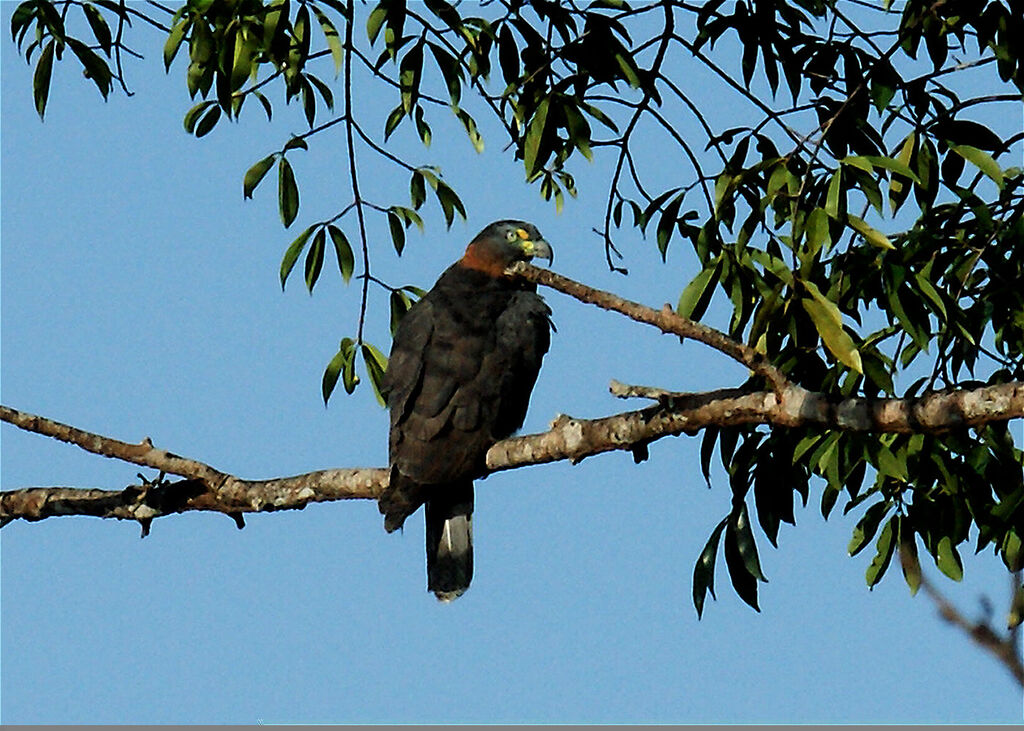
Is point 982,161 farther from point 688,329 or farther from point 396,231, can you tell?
point 396,231

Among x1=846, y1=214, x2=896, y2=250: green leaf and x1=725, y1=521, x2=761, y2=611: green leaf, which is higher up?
x1=846, y1=214, x2=896, y2=250: green leaf

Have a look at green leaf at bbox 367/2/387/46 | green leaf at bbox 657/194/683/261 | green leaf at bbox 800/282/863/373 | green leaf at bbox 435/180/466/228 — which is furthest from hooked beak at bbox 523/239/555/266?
green leaf at bbox 800/282/863/373

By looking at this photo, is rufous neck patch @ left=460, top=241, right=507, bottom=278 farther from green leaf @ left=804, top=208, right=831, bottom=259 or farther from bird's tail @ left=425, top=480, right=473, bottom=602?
green leaf @ left=804, top=208, right=831, bottom=259

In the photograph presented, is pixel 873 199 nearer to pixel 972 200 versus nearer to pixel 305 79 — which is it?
pixel 972 200

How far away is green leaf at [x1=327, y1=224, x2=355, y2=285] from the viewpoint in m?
4.61

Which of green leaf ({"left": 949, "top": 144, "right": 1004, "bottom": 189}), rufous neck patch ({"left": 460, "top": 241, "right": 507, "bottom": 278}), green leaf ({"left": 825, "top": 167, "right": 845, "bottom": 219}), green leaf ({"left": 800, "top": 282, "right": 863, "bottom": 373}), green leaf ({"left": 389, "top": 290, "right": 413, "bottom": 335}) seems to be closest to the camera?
green leaf ({"left": 800, "top": 282, "right": 863, "bottom": 373})

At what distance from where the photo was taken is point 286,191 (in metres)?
4.43

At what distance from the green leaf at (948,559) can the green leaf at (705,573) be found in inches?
23.6

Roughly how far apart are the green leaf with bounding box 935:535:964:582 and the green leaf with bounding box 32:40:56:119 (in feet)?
9.29

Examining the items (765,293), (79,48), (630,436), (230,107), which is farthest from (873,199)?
(79,48)

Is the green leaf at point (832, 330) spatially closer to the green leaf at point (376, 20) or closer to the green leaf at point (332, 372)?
the green leaf at point (376, 20)

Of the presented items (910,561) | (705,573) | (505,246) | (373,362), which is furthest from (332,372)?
(910,561)

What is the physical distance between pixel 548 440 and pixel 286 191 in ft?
4.15

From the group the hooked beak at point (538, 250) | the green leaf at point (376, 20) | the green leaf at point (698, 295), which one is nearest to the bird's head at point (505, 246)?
the hooked beak at point (538, 250)
